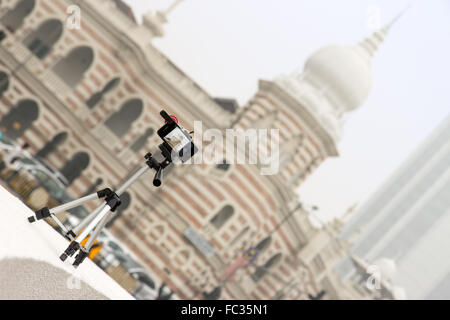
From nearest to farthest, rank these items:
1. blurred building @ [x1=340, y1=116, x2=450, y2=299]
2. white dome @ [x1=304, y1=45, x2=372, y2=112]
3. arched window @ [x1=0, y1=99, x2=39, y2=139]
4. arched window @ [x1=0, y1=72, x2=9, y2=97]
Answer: arched window @ [x1=0, y1=99, x2=39, y2=139] → arched window @ [x1=0, y1=72, x2=9, y2=97] → white dome @ [x1=304, y1=45, x2=372, y2=112] → blurred building @ [x1=340, y1=116, x2=450, y2=299]

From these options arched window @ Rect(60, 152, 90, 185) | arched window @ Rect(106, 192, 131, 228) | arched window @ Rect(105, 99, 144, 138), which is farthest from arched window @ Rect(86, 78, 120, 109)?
arched window @ Rect(106, 192, 131, 228)

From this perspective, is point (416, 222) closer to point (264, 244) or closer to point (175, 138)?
point (264, 244)

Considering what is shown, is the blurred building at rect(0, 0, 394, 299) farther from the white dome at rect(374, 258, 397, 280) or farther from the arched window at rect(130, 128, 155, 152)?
the white dome at rect(374, 258, 397, 280)

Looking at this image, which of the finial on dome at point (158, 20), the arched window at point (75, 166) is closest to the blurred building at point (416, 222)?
the finial on dome at point (158, 20)

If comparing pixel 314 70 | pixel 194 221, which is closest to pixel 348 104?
pixel 314 70

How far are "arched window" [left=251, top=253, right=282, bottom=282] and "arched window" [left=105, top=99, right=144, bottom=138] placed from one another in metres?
10.2

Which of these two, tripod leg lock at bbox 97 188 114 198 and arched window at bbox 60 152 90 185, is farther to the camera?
arched window at bbox 60 152 90 185

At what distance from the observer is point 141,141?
69.3 ft

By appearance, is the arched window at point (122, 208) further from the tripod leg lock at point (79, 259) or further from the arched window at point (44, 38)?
the tripod leg lock at point (79, 259)

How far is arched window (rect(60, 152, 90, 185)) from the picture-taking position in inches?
807

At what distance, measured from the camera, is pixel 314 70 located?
2258 cm

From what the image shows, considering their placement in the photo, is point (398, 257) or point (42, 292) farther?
point (398, 257)

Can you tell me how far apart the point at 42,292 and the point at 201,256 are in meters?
16.5

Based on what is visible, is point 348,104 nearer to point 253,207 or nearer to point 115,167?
point 253,207
